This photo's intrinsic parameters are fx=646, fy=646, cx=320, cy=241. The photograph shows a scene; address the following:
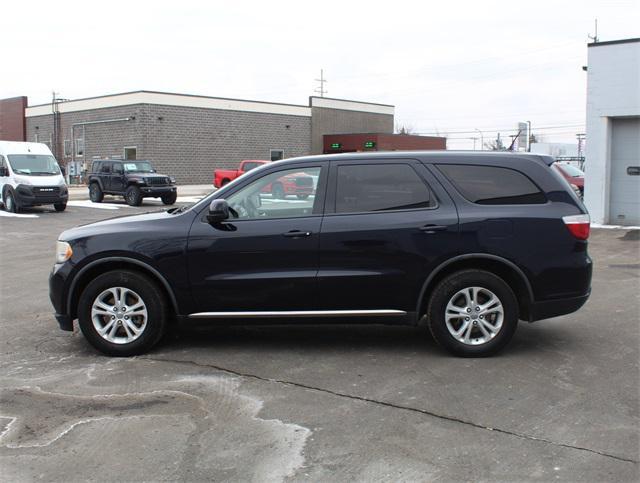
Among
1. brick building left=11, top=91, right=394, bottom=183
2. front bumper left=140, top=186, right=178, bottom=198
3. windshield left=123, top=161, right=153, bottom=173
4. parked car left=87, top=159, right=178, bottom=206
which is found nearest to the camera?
front bumper left=140, top=186, right=178, bottom=198

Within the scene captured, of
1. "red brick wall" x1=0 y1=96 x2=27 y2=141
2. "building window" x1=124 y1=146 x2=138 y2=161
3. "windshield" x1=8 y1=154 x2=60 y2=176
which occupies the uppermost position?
"red brick wall" x1=0 y1=96 x2=27 y2=141

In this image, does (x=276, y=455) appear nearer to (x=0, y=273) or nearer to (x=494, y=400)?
(x=494, y=400)

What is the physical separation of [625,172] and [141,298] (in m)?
13.5

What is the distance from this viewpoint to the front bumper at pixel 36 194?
71.5 feet

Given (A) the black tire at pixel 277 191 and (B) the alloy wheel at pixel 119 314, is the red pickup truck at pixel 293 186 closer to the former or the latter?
(A) the black tire at pixel 277 191

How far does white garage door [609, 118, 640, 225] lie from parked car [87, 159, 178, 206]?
1765 centimetres

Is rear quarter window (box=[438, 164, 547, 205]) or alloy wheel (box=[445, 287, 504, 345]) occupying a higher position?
rear quarter window (box=[438, 164, 547, 205])

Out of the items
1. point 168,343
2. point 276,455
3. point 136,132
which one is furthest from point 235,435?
point 136,132

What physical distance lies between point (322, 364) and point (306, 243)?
3.41ft

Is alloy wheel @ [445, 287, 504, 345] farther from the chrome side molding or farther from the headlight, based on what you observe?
the headlight

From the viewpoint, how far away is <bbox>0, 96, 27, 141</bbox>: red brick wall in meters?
53.6

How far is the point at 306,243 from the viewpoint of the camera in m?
5.59

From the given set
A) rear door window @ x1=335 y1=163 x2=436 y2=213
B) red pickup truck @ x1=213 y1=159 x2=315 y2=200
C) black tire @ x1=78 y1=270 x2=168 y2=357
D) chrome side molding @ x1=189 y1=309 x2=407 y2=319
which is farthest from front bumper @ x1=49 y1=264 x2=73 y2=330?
rear door window @ x1=335 y1=163 x2=436 y2=213

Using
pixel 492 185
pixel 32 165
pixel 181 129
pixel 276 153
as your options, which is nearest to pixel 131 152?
pixel 181 129
